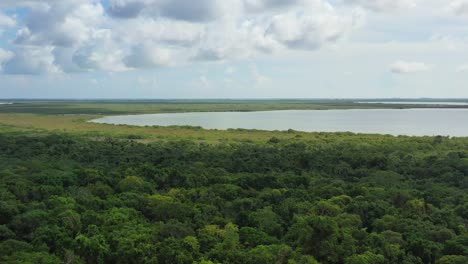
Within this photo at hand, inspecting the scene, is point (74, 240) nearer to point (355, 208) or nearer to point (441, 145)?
point (355, 208)

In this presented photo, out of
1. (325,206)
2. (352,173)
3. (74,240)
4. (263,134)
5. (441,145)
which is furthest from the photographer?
(263,134)

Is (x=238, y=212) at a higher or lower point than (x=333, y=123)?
higher

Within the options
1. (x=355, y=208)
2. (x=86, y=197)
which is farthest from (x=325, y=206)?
(x=86, y=197)

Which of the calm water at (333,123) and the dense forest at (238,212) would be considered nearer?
the dense forest at (238,212)

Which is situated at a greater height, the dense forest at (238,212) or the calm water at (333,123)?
the dense forest at (238,212)

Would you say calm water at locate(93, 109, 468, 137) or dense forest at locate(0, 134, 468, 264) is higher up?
dense forest at locate(0, 134, 468, 264)

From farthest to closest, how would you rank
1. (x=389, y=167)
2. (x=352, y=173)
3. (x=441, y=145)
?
1. (x=441, y=145)
2. (x=389, y=167)
3. (x=352, y=173)

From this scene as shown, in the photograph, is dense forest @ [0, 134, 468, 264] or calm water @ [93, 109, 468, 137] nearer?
dense forest @ [0, 134, 468, 264]

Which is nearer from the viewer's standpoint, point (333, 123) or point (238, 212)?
point (238, 212)
